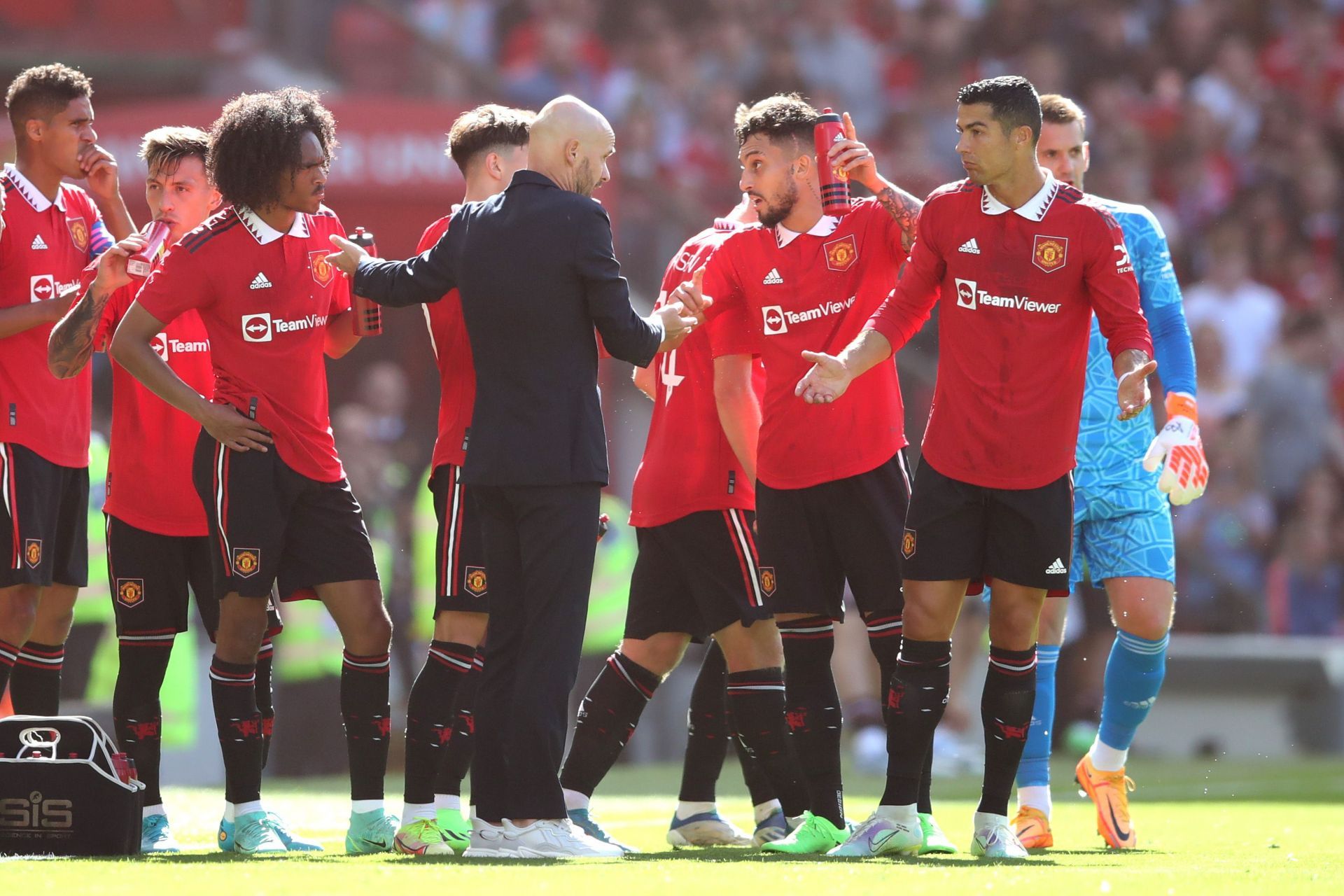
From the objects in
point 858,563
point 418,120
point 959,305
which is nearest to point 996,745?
point 858,563

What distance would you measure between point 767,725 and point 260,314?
6.82 ft

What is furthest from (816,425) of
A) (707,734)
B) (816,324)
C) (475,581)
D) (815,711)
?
(707,734)

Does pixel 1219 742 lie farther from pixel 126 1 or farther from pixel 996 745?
pixel 126 1

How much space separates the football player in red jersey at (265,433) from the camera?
5.52 m

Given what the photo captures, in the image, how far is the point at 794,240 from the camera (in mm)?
5875

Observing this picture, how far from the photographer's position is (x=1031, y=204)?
5438 mm

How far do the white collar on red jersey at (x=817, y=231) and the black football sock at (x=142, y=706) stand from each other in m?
2.47

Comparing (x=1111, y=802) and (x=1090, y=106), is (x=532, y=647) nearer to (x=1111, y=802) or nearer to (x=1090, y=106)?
(x=1111, y=802)

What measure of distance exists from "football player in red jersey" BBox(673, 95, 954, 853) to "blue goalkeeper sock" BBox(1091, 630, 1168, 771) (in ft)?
3.42

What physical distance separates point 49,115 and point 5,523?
1503 millimetres

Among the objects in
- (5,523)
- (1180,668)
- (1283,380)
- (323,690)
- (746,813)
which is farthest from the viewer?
(1283,380)

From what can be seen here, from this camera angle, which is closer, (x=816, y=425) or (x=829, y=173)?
(x=816, y=425)

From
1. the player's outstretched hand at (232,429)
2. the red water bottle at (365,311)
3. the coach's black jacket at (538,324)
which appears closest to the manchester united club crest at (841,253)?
the coach's black jacket at (538,324)

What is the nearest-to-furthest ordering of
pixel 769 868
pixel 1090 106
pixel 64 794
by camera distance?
pixel 769 868 → pixel 64 794 → pixel 1090 106
